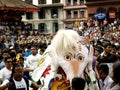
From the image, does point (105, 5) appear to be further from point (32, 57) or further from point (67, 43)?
point (67, 43)

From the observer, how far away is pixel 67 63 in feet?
23.3

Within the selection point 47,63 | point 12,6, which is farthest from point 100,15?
point 47,63

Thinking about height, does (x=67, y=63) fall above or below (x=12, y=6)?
above

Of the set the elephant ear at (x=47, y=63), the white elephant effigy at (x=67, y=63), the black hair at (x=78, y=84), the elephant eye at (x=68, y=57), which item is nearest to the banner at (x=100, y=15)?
the elephant ear at (x=47, y=63)

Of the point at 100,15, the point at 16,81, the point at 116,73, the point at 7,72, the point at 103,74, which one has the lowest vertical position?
the point at 100,15

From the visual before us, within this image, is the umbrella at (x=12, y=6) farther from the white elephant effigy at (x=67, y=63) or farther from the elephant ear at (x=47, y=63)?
the white elephant effigy at (x=67, y=63)

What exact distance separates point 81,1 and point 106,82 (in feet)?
209

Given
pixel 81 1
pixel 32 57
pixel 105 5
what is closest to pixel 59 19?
pixel 81 1

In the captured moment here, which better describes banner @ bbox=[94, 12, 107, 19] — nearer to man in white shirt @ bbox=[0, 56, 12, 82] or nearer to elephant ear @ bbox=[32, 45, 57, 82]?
man in white shirt @ bbox=[0, 56, 12, 82]

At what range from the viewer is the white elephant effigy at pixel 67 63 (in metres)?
7.09

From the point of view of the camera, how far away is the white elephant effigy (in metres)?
7.09

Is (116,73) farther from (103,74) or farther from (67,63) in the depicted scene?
→ (103,74)

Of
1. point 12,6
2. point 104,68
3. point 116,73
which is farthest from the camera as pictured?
point 12,6

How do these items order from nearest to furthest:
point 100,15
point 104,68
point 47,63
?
point 104,68 → point 47,63 → point 100,15
